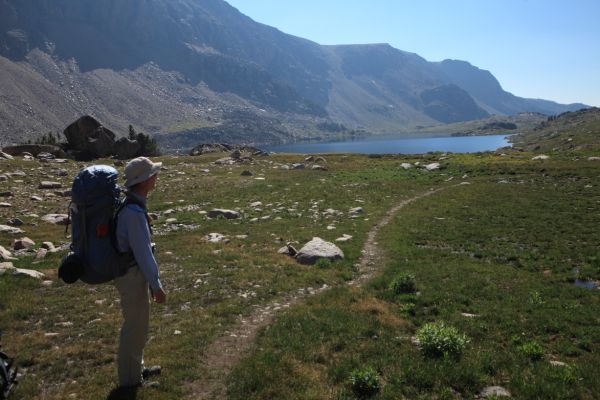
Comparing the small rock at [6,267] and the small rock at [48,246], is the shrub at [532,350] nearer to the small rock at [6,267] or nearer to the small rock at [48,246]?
the small rock at [6,267]

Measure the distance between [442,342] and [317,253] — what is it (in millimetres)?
10193

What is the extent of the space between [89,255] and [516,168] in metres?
58.9

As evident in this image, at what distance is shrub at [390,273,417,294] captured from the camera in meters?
15.6

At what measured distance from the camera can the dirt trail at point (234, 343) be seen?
355 inches

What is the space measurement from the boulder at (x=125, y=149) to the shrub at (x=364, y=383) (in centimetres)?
7698

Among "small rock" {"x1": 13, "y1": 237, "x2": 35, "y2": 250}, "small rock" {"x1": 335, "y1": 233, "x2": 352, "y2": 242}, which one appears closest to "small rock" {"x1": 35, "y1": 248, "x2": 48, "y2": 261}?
"small rock" {"x1": 13, "y1": 237, "x2": 35, "y2": 250}

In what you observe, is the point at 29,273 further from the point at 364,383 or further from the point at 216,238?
the point at 364,383

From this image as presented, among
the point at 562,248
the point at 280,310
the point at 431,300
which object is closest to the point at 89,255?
the point at 280,310

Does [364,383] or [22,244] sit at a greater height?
[22,244]

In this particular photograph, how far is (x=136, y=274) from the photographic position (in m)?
8.03

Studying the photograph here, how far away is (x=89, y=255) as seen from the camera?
7543mm

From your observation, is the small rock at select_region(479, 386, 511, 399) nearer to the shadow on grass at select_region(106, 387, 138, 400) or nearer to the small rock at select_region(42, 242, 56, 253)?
the shadow on grass at select_region(106, 387, 138, 400)

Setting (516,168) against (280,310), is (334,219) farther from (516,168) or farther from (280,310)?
(516,168)

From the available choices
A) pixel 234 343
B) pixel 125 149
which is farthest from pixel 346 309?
→ pixel 125 149
